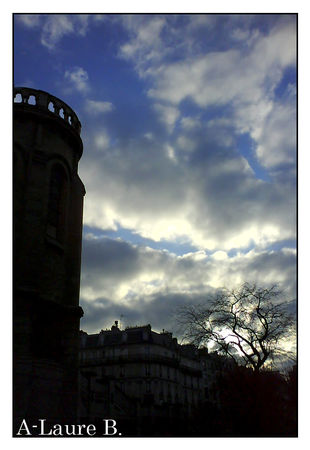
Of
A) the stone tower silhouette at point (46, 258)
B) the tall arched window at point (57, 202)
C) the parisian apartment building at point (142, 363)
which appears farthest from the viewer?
the parisian apartment building at point (142, 363)

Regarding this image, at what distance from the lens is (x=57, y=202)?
746 inches

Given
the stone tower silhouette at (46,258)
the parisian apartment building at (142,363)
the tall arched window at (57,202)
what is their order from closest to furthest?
the stone tower silhouette at (46,258), the tall arched window at (57,202), the parisian apartment building at (142,363)

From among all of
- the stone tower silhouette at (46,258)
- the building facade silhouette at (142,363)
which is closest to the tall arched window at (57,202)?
the stone tower silhouette at (46,258)

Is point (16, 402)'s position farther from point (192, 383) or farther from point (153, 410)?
point (192, 383)

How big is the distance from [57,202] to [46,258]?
325 centimetres

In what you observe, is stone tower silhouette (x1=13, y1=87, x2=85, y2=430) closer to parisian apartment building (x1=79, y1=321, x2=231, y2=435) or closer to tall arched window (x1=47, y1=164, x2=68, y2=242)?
tall arched window (x1=47, y1=164, x2=68, y2=242)

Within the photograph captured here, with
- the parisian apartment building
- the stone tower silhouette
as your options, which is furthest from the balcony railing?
the parisian apartment building

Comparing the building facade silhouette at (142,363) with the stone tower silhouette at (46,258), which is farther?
the building facade silhouette at (142,363)

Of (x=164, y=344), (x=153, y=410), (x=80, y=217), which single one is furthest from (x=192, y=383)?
(x=80, y=217)

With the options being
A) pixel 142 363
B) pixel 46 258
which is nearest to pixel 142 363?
pixel 142 363

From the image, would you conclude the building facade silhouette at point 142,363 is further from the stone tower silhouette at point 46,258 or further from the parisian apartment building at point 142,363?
the stone tower silhouette at point 46,258

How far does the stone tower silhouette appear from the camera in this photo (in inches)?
569

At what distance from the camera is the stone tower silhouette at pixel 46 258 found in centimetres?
1445

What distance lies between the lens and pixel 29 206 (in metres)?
16.7
